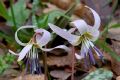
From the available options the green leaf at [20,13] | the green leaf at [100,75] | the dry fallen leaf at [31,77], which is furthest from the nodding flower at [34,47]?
the green leaf at [20,13]

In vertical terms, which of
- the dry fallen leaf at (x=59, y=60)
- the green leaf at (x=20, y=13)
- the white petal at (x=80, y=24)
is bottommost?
the dry fallen leaf at (x=59, y=60)

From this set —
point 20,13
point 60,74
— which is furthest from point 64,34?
point 20,13

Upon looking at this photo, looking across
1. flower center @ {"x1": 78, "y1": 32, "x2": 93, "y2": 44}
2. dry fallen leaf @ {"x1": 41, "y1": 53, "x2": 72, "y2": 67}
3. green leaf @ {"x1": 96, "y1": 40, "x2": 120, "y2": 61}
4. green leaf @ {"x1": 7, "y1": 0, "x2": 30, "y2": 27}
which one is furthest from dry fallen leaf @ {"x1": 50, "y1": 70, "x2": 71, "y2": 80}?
green leaf @ {"x1": 7, "y1": 0, "x2": 30, "y2": 27}

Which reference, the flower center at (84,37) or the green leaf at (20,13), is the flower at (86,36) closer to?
the flower center at (84,37)

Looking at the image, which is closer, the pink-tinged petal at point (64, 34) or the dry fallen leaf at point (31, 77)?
the pink-tinged petal at point (64, 34)

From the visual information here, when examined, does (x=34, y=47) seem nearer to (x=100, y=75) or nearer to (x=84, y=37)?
(x=84, y=37)

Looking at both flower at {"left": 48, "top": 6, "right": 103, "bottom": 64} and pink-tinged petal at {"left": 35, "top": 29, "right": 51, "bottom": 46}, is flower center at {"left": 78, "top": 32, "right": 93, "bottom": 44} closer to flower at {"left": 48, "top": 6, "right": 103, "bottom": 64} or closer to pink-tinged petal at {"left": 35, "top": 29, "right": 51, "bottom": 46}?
flower at {"left": 48, "top": 6, "right": 103, "bottom": 64}

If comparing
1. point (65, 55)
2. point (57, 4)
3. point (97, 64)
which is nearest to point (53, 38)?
point (65, 55)

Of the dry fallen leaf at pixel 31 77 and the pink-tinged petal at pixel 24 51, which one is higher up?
the pink-tinged petal at pixel 24 51

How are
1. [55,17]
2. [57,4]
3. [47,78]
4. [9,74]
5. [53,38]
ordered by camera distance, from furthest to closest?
[57,4], [55,17], [53,38], [9,74], [47,78]

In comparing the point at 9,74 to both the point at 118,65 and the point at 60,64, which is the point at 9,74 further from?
the point at 118,65

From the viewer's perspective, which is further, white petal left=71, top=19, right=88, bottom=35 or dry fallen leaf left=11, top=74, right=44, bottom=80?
dry fallen leaf left=11, top=74, right=44, bottom=80
